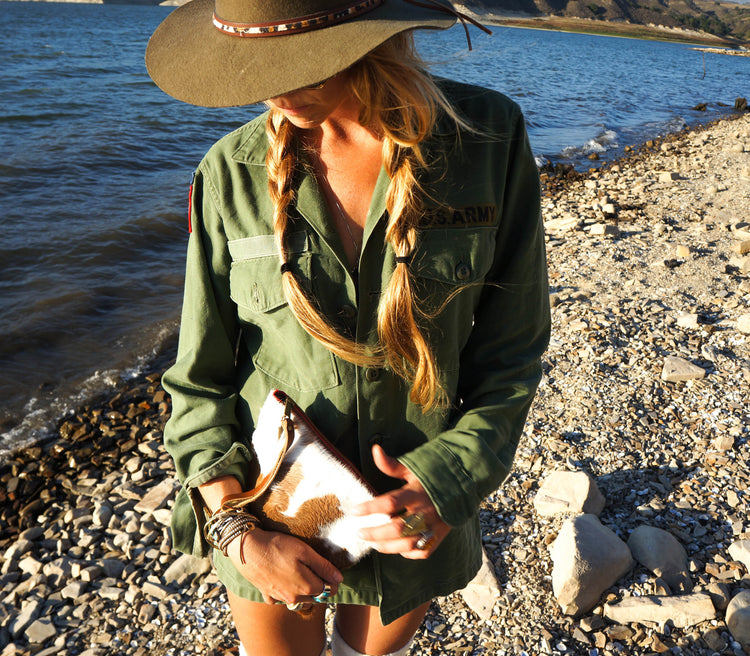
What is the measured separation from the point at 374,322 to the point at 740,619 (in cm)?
268

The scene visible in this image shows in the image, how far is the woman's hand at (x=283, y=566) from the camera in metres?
1.47

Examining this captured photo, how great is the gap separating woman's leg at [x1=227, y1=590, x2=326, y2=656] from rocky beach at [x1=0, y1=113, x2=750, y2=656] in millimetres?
1512

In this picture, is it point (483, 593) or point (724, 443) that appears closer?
point (483, 593)

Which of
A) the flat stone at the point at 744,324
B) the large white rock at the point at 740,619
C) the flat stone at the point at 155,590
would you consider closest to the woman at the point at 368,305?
the large white rock at the point at 740,619

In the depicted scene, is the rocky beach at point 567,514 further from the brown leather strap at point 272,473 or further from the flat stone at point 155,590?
the brown leather strap at point 272,473

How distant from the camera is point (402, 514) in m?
1.47

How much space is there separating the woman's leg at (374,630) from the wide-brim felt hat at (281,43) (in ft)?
4.97

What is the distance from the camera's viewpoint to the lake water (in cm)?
648

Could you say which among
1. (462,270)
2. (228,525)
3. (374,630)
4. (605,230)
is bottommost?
(605,230)

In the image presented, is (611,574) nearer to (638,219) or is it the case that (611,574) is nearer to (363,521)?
(363,521)

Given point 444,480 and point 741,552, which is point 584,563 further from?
point 444,480

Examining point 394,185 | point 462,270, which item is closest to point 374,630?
point 462,270

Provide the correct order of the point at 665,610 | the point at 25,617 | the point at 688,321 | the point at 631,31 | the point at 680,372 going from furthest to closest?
1. the point at 631,31
2. the point at 688,321
3. the point at 680,372
4. the point at 25,617
5. the point at 665,610

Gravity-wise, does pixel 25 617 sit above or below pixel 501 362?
below
